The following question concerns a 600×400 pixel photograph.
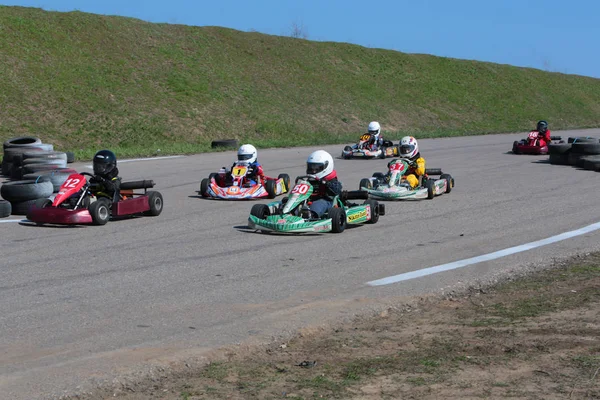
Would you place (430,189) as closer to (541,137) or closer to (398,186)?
(398,186)

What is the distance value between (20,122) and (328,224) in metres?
22.4

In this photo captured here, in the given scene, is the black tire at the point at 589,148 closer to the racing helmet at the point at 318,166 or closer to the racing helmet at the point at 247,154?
the racing helmet at the point at 247,154

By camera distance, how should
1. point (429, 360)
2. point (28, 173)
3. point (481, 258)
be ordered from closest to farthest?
point (429, 360), point (481, 258), point (28, 173)

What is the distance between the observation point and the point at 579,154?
2095 cm

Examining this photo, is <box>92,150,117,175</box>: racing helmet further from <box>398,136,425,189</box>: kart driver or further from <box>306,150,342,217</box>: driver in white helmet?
<box>398,136,425,189</box>: kart driver

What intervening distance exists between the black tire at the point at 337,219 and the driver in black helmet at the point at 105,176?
10.7 feet

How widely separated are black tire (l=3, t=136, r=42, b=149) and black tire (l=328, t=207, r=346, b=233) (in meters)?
11.0

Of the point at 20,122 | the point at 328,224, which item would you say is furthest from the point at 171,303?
the point at 20,122

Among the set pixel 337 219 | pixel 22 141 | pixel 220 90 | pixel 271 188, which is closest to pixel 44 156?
pixel 22 141

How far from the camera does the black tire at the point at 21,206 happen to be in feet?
42.5

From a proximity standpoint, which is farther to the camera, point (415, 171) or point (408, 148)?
point (415, 171)

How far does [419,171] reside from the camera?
592 inches

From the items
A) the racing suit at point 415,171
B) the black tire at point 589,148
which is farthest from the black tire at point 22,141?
the black tire at point 589,148

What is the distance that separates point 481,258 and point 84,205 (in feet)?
18.3
